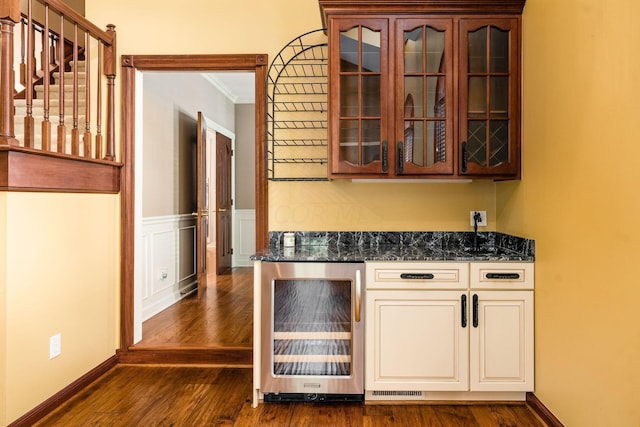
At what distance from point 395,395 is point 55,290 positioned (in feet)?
6.48

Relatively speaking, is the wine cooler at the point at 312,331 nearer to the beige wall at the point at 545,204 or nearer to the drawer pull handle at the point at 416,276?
the drawer pull handle at the point at 416,276

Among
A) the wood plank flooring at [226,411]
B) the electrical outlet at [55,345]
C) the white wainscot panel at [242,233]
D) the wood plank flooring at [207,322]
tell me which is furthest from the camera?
Result: the white wainscot panel at [242,233]

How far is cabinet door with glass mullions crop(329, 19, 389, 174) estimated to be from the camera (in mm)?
2611

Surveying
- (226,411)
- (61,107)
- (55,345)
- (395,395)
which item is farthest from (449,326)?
(61,107)

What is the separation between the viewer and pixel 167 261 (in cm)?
454

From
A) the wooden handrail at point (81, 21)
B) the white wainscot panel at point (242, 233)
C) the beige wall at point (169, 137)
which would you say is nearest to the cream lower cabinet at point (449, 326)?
the wooden handrail at point (81, 21)

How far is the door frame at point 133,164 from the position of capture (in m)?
3.07

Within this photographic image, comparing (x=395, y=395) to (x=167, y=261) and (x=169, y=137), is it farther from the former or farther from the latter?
(x=169, y=137)

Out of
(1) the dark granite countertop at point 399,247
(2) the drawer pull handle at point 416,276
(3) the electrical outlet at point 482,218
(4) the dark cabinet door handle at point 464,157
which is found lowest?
(2) the drawer pull handle at point 416,276

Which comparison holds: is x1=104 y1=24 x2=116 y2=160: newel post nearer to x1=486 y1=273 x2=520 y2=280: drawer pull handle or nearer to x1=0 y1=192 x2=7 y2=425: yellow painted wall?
x1=0 y1=192 x2=7 y2=425: yellow painted wall

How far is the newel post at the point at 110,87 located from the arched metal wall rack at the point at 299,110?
1.07 metres

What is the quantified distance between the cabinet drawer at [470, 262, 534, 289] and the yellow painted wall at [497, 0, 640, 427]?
2.2 inches

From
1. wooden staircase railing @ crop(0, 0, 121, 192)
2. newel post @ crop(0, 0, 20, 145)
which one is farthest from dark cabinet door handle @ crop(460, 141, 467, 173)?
newel post @ crop(0, 0, 20, 145)

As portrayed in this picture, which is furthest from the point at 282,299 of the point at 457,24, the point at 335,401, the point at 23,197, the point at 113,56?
the point at 113,56
